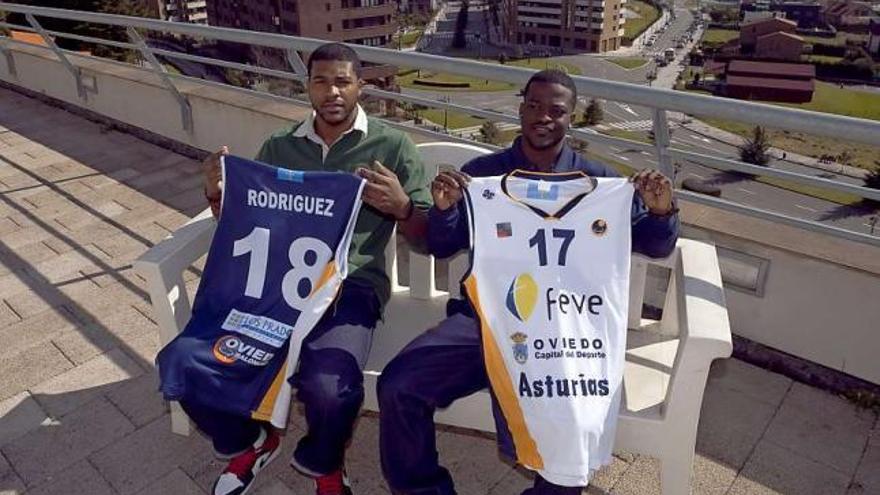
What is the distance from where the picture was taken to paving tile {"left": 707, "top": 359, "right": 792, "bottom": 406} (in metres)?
2.85

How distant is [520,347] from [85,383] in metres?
2.17

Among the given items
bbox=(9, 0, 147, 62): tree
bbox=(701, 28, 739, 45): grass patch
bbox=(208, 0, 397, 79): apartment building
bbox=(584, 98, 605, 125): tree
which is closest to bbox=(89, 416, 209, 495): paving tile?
bbox=(9, 0, 147, 62): tree

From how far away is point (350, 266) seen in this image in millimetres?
2551

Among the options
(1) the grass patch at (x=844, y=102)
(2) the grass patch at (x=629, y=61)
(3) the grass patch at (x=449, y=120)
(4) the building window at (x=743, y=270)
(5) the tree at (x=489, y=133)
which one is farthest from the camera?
(2) the grass patch at (x=629, y=61)

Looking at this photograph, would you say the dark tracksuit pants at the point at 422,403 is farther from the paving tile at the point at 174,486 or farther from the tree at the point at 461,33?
the tree at the point at 461,33

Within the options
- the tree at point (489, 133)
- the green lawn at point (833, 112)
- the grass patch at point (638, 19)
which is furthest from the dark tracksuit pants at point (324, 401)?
the grass patch at point (638, 19)

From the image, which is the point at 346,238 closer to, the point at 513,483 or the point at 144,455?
the point at 513,483

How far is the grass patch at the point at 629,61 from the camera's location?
71875 mm

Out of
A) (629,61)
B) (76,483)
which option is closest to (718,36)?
(629,61)

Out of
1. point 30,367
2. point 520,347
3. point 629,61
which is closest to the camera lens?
point 520,347

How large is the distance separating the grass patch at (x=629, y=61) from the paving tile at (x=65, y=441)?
7457 centimetres

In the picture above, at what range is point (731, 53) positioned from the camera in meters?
71.6

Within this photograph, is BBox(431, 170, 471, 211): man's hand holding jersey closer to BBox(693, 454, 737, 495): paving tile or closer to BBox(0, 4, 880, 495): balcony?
BBox(0, 4, 880, 495): balcony

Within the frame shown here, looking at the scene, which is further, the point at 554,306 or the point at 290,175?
the point at 290,175
